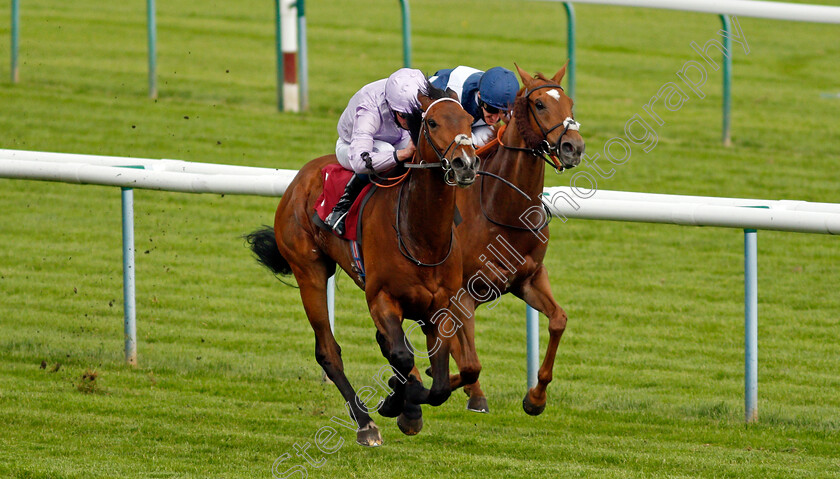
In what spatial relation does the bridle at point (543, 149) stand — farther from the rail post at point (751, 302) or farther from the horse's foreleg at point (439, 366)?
the rail post at point (751, 302)

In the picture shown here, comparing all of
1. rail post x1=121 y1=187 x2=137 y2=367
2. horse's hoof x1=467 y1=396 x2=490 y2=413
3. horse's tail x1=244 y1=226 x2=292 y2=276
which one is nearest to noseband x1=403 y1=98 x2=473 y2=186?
horse's tail x1=244 y1=226 x2=292 y2=276

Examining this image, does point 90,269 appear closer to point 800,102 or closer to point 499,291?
point 499,291

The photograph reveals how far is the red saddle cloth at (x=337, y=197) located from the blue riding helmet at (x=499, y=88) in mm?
694

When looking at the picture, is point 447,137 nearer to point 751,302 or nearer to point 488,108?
point 488,108

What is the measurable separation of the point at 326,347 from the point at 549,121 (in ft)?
4.79

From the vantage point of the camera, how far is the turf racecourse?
17.0 feet

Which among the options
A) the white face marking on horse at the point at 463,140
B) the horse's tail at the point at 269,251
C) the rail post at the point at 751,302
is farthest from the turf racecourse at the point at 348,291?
the white face marking on horse at the point at 463,140

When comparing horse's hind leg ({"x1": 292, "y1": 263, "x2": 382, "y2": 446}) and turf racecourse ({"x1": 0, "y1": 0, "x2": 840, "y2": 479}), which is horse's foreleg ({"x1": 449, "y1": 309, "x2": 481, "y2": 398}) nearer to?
turf racecourse ({"x1": 0, "y1": 0, "x2": 840, "y2": 479})

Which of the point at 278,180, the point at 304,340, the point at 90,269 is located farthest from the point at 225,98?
the point at 278,180

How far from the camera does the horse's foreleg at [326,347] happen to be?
5.20 m

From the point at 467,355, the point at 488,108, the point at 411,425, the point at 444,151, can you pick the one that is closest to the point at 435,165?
the point at 444,151

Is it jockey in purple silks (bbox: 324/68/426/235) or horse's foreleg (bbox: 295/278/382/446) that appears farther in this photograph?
horse's foreleg (bbox: 295/278/382/446)

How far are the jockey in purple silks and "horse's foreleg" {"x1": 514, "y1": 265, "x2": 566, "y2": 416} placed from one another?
32.9 inches

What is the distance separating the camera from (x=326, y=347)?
5.37 meters
